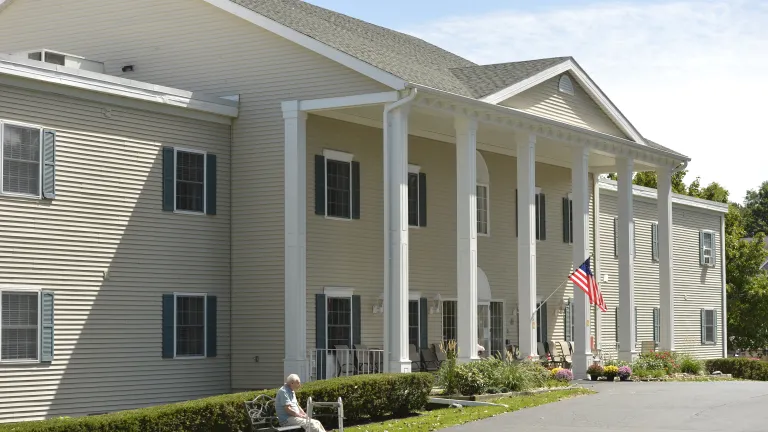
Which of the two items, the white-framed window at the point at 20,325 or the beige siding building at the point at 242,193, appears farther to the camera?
the beige siding building at the point at 242,193

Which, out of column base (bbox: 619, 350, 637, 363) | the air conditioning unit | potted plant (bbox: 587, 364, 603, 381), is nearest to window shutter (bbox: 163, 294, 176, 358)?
the air conditioning unit

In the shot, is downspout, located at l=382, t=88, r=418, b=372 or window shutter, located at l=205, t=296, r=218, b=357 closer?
downspout, located at l=382, t=88, r=418, b=372

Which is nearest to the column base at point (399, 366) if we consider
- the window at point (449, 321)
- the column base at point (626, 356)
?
the window at point (449, 321)

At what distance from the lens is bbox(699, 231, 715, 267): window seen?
4762 cm

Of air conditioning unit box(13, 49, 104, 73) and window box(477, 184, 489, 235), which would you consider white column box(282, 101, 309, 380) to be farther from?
window box(477, 184, 489, 235)

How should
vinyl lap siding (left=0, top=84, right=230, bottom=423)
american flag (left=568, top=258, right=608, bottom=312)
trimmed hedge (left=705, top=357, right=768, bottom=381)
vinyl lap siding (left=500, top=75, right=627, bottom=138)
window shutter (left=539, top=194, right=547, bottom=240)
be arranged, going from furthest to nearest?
1. window shutter (left=539, top=194, right=547, bottom=240)
2. trimmed hedge (left=705, top=357, right=768, bottom=381)
3. vinyl lap siding (left=500, top=75, right=627, bottom=138)
4. american flag (left=568, top=258, right=608, bottom=312)
5. vinyl lap siding (left=0, top=84, right=230, bottom=423)

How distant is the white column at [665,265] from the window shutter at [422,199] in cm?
892

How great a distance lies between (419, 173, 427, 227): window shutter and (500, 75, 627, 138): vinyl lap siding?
10.6 ft

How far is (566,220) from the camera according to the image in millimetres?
38438

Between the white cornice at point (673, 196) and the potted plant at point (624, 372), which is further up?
the white cornice at point (673, 196)

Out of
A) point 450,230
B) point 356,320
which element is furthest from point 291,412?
point 450,230

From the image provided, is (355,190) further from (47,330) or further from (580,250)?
(47,330)

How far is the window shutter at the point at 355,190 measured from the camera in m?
28.6

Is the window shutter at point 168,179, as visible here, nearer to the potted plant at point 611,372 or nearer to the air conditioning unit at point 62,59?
the air conditioning unit at point 62,59
